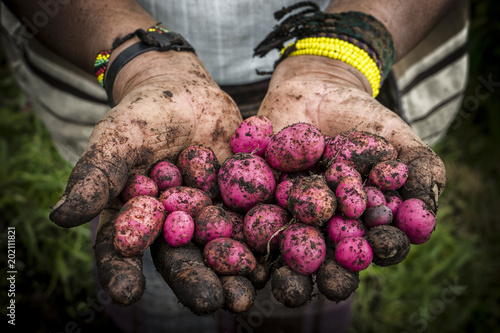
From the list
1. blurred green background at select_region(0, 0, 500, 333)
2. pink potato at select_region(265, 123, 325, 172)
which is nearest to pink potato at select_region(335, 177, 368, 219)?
pink potato at select_region(265, 123, 325, 172)

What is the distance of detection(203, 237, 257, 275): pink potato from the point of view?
5.53 feet

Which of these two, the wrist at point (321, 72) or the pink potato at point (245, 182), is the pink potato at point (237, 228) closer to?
the pink potato at point (245, 182)

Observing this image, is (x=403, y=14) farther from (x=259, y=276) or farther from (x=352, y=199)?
(x=259, y=276)

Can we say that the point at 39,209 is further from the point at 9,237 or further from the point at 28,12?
the point at 28,12

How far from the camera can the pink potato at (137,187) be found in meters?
1.87

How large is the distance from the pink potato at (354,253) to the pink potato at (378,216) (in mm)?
115

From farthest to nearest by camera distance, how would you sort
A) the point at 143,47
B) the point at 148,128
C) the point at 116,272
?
1. the point at 143,47
2. the point at 148,128
3. the point at 116,272

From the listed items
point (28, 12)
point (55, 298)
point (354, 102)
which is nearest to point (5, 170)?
point (55, 298)

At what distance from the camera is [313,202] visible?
1.76 m

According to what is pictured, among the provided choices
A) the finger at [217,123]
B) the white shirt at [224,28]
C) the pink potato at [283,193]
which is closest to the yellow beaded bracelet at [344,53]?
the white shirt at [224,28]

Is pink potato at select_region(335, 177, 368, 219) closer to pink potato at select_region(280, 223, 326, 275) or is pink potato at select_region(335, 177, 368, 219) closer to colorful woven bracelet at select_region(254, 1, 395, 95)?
pink potato at select_region(280, 223, 326, 275)

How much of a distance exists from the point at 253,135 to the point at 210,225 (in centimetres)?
50

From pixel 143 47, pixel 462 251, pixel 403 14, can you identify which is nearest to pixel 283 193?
pixel 143 47

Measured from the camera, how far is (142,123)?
6.31 ft
